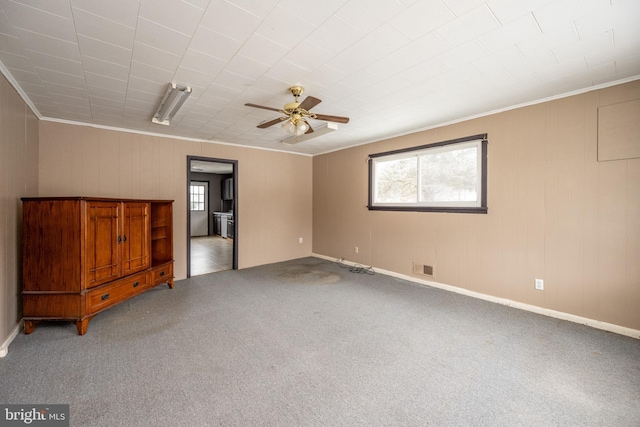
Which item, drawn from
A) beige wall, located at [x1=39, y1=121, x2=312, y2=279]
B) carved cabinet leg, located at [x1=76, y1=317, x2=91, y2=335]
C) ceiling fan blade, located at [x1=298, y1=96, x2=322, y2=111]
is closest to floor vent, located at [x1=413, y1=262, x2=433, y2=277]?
beige wall, located at [x1=39, y1=121, x2=312, y2=279]

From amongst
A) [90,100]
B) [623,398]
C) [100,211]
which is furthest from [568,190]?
[90,100]

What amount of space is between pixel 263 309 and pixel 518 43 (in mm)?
3465

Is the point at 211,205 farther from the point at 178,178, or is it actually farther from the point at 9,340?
the point at 9,340

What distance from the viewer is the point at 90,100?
294 cm

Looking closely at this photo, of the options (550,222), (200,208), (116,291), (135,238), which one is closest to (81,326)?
(116,291)

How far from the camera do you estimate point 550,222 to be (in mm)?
2971

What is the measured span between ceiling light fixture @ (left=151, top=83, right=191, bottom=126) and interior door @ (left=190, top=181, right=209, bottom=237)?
6739mm

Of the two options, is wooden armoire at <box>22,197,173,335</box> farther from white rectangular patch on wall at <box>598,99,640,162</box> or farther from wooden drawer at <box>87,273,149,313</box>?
white rectangular patch on wall at <box>598,99,640,162</box>

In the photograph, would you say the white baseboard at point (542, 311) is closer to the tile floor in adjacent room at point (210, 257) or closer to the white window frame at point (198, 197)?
the tile floor in adjacent room at point (210, 257)

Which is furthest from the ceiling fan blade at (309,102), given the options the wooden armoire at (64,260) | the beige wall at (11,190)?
the beige wall at (11,190)

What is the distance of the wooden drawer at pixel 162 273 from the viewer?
3638 mm

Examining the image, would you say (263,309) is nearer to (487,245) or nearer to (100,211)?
(100,211)

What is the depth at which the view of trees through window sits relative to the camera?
3.62 m

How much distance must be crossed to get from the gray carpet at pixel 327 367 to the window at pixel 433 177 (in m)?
1.45
